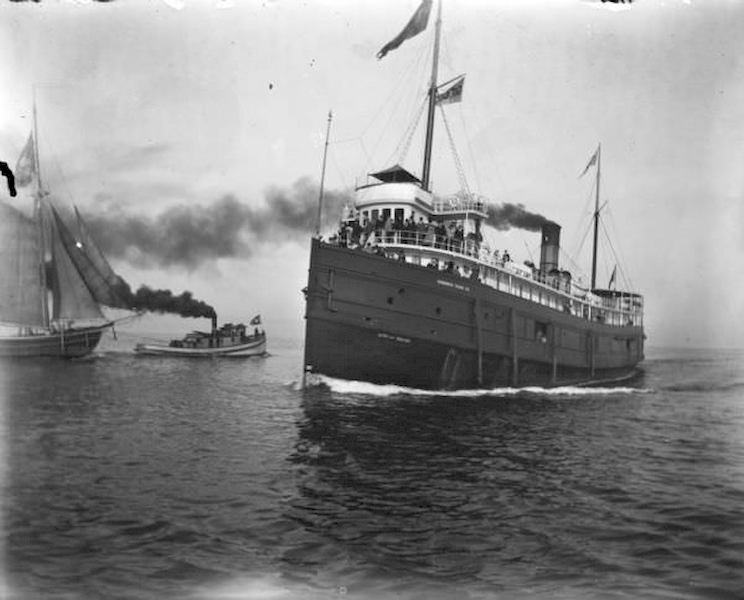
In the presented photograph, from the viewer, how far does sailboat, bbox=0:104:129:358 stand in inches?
386

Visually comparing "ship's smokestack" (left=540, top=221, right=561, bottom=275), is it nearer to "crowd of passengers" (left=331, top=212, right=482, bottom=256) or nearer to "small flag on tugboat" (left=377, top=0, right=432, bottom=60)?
"crowd of passengers" (left=331, top=212, right=482, bottom=256)

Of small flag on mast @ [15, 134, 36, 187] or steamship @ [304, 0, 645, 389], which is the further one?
steamship @ [304, 0, 645, 389]

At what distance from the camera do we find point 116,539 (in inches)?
253

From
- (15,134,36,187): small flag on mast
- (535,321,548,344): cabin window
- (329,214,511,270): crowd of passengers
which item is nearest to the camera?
(15,134,36,187): small flag on mast

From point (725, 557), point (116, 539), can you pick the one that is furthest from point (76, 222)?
point (725, 557)

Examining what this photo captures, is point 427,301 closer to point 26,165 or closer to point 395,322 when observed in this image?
point 395,322

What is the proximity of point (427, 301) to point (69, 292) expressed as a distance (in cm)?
1397

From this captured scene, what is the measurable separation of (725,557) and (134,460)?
9.60 metres

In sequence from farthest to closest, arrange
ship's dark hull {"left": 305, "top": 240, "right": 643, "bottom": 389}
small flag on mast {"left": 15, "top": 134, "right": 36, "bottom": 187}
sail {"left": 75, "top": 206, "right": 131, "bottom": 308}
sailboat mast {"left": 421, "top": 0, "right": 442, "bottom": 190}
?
ship's dark hull {"left": 305, "top": 240, "right": 643, "bottom": 389} → sailboat mast {"left": 421, "top": 0, "right": 442, "bottom": 190} → sail {"left": 75, "top": 206, "right": 131, "bottom": 308} → small flag on mast {"left": 15, "top": 134, "right": 36, "bottom": 187}

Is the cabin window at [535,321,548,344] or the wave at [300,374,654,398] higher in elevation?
the cabin window at [535,321,548,344]

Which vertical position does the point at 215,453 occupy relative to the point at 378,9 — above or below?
below

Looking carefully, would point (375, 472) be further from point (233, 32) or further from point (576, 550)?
point (233, 32)

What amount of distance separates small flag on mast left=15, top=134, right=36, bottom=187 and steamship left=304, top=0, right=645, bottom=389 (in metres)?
10.3

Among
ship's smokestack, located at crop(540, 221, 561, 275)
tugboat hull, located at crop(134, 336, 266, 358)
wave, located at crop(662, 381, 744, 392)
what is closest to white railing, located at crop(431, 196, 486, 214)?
ship's smokestack, located at crop(540, 221, 561, 275)
